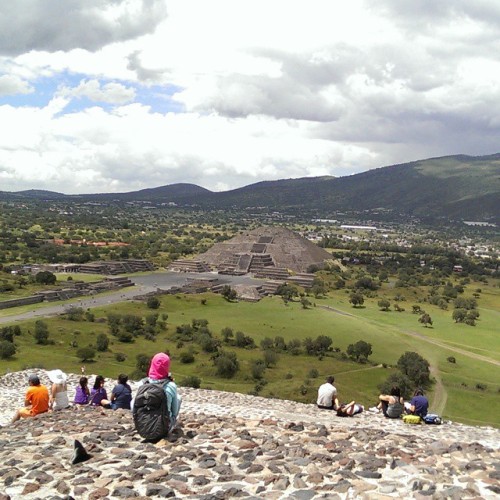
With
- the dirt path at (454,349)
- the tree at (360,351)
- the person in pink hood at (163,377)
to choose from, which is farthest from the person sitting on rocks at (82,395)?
the dirt path at (454,349)

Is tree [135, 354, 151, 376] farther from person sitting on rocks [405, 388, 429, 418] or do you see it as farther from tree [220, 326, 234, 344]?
person sitting on rocks [405, 388, 429, 418]

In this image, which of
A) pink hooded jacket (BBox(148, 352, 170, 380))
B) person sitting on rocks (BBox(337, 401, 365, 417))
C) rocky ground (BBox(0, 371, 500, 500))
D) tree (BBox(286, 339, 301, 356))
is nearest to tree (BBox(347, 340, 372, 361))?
tree (BBox(286, 339, 301, 356))

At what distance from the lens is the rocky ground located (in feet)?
31.3

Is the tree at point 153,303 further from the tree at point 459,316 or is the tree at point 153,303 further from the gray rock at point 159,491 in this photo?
the gray rock at point 159,491

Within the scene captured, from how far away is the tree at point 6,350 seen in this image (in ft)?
143

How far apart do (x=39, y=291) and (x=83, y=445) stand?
235 ft

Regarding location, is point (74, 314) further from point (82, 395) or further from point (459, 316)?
point (459, 316)

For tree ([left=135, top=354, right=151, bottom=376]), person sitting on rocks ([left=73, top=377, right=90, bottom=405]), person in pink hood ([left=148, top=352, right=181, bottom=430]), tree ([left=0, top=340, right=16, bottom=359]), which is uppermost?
person in pink hood ([left=148, top=352, right=181, bottom=430])

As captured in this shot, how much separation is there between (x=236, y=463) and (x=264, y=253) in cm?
12025

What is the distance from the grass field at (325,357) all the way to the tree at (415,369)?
1209 mm

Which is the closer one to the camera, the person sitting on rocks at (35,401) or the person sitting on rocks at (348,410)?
the person sitting on rocks at (35,401)

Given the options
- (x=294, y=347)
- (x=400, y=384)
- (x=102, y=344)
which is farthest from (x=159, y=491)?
(x=294, y=347)

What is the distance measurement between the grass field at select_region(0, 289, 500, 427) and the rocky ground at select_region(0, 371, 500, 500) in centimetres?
2144

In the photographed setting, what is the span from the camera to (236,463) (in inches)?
428
